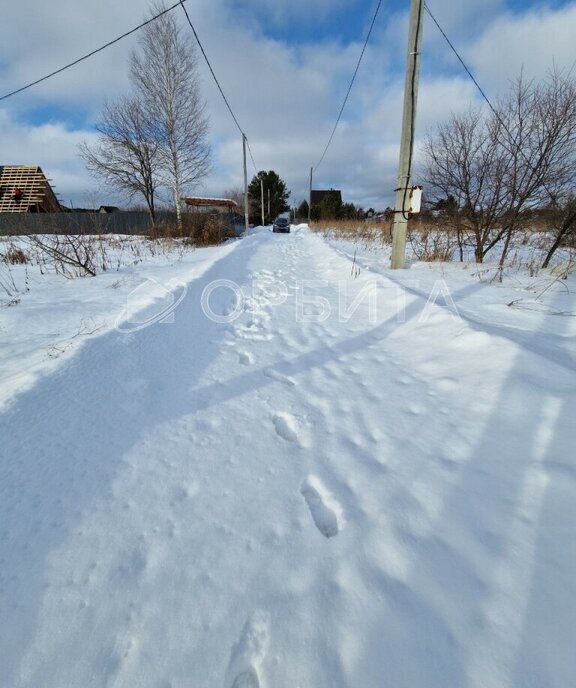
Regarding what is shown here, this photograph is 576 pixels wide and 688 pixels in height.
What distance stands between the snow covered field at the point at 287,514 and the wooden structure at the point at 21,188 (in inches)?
947

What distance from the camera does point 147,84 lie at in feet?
43.9

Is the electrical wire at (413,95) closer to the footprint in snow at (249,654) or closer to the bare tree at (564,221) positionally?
the bare tree at (564,221)

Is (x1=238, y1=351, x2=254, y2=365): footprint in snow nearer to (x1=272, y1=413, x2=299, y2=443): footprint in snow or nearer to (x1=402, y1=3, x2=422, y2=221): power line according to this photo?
(x1=272, y1=413, x2=299, y2=443): footprint in snow

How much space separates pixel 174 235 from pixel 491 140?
10.6 m

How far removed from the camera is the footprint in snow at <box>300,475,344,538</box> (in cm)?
113

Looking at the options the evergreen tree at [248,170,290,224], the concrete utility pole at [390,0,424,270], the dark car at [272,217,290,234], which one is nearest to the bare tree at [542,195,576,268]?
the concrete utility pole at [390,0,424,270]

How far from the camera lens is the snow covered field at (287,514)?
781mm

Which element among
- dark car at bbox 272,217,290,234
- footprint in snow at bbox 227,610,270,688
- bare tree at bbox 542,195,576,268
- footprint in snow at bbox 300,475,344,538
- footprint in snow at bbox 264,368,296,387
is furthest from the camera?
dark car at bbox 272,217,290,234

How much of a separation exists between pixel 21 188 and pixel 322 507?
93.8 ft

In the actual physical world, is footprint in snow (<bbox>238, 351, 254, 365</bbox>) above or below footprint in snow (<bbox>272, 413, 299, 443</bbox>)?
above

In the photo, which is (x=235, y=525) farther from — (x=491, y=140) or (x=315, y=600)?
(x=491, y=140)

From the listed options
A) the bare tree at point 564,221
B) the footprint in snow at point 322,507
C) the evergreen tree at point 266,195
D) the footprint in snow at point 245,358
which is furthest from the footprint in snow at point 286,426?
the evergreen tree at point 266,195

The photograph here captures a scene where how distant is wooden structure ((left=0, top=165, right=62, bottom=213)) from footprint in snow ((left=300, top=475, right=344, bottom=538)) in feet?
82.1

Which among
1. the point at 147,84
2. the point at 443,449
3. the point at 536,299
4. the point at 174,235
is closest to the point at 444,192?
the point at 536,299
